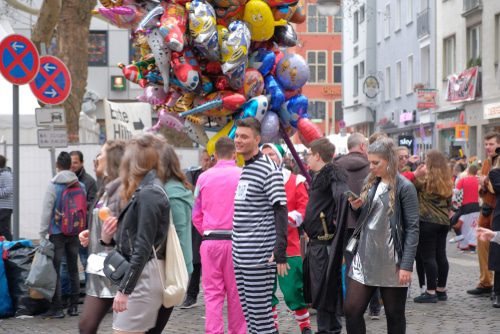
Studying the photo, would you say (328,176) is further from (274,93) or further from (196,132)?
(196,132)

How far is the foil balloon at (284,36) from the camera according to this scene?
11.9 metres

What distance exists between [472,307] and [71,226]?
4.62 m

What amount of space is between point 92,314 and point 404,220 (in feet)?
7.84

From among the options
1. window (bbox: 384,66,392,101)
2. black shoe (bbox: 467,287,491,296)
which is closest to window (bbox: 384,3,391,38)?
window (bbox: 384,66,392,101)

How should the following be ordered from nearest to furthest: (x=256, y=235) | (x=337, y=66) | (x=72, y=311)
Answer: (x=256, y=235) → (x=72, y=311) → (x=337, y=66)

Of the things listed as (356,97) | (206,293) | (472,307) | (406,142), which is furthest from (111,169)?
(356,97)

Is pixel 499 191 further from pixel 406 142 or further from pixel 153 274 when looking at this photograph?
pixel 406 142

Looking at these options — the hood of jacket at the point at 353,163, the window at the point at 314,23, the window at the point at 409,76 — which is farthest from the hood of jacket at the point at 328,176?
the window at the point at 314,23

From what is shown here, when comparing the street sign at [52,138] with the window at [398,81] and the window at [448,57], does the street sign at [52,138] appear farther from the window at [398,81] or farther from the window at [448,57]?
the window at [398,81]

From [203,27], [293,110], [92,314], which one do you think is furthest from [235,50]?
[92,314]

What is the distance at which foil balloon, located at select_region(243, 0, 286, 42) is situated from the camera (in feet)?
37.0

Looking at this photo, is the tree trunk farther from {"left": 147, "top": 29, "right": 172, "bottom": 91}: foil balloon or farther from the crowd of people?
{"left": 147, "top": 29, "right": 172, "bottom": 91}: foil balloon

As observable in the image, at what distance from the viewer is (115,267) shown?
6086mm

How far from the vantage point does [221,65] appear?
11.2 m
